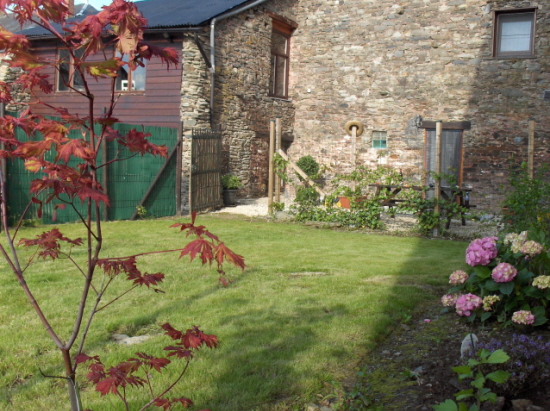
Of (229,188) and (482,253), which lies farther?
(229,188)

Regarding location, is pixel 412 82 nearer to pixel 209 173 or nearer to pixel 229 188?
pixel 229 188

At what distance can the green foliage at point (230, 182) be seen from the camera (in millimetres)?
13680

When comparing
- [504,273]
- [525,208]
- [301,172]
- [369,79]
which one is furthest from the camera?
[369,79]

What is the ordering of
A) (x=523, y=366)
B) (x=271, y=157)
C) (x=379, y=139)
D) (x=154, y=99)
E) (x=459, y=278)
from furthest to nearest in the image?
(x=379, y=139), (x=154, y=99), (x=271, y=157), (x=459, y=278), (x=523, y=366)

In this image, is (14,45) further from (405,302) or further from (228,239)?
(228,239)

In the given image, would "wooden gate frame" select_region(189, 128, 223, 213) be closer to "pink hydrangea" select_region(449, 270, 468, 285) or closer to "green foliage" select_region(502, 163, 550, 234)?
"green foliage" select_region(502, 163, 550, 234)

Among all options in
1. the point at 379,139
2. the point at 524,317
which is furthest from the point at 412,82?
the point at 524,317

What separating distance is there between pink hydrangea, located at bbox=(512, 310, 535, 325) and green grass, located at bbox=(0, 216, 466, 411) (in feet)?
3.07

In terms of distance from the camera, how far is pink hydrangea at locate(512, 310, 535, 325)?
3.91 meters

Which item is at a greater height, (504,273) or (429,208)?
(504,273)

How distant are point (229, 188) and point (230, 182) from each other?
157mm

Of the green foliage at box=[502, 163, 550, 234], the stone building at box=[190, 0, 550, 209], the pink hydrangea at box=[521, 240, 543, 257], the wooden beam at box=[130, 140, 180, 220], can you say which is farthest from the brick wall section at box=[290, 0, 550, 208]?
the pink hydrangea at box=[521, 240, 543, 257]

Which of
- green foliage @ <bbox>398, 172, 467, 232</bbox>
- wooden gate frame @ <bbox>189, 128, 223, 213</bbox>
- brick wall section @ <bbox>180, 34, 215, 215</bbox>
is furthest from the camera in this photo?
brick wall section @ <bbox>180, 34, 215, 215</bbox>

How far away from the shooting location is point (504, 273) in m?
4.13
